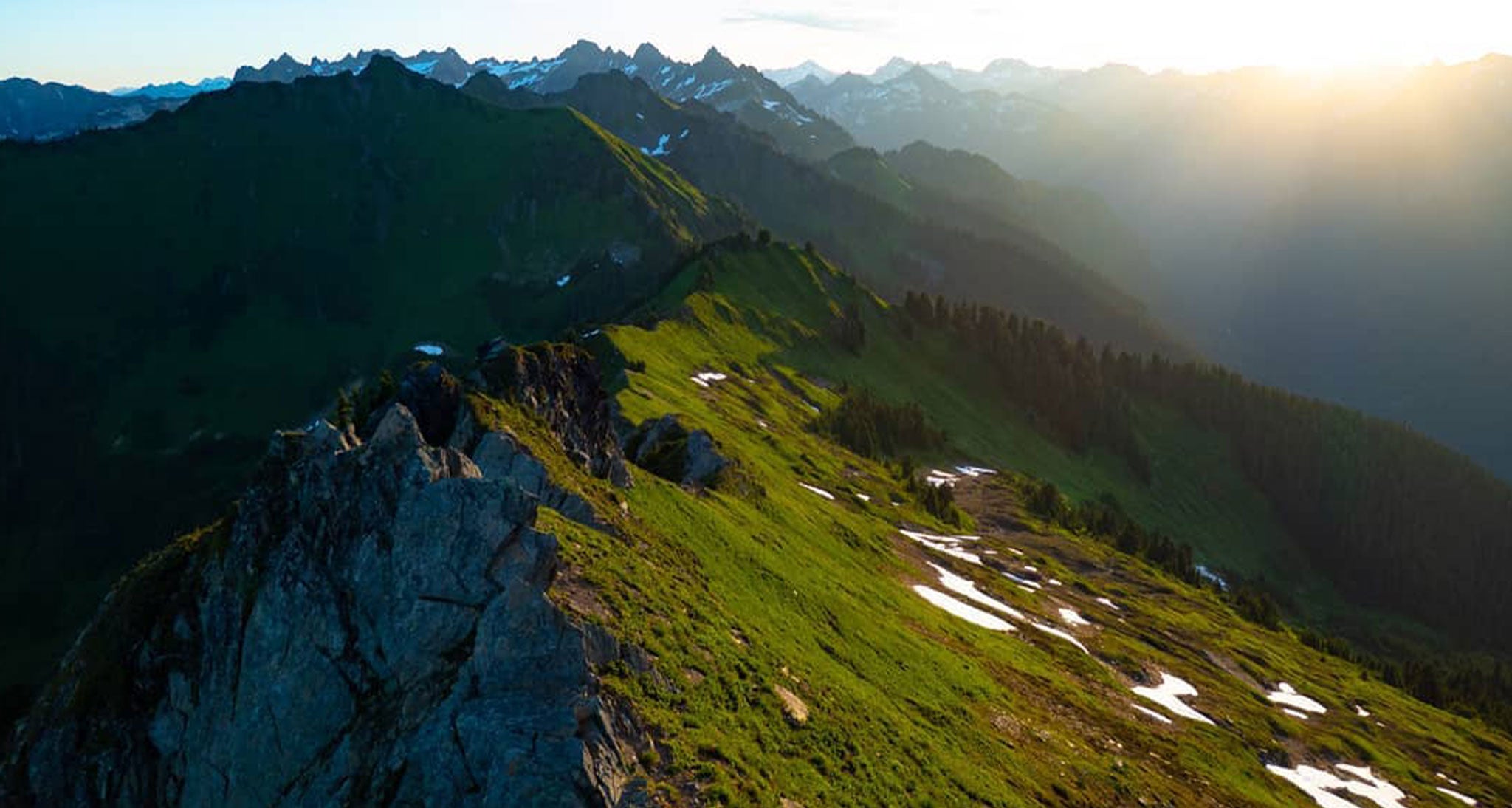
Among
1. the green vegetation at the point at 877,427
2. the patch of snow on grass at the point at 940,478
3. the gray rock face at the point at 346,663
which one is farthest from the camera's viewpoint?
the patch of snow on grass at the point at 940,478

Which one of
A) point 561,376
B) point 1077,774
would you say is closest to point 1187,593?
point 1077,774

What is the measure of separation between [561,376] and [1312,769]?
199 ft

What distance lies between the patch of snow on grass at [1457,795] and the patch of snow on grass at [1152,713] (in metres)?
29.2

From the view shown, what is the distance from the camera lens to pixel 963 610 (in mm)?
61938

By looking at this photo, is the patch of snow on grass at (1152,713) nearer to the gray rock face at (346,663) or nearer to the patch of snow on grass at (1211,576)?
the gray rock face at (346,663)


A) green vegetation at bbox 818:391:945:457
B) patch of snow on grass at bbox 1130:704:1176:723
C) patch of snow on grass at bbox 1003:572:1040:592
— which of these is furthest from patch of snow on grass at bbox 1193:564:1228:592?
patch of snow on grass at bbox 1130:704:1176:723

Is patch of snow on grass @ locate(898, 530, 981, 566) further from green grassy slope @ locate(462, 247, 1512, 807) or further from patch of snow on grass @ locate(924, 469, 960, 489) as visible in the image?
patch of snow on grass @ locate(924, 469, 960, 489)

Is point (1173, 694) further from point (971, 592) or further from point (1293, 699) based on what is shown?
point (1293, 699)

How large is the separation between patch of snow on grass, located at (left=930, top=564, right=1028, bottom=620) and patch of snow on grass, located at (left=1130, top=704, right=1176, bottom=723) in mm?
11273

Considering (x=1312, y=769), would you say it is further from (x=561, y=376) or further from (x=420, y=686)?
(x=420, y=686)

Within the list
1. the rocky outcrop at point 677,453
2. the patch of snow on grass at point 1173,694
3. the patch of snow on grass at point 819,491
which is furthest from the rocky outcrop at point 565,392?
the patch of snow on grass at point 1173,694

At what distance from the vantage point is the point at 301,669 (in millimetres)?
26172

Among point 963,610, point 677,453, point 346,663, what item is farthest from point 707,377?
point 346,663

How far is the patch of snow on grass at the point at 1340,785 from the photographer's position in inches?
2190
